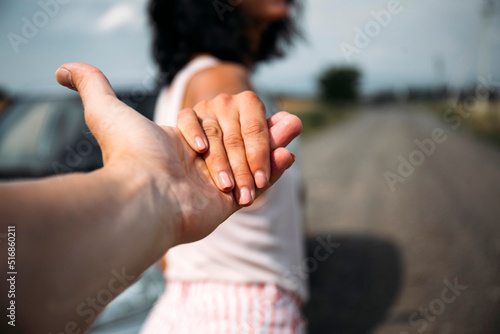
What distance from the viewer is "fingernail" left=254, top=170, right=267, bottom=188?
3.38ft

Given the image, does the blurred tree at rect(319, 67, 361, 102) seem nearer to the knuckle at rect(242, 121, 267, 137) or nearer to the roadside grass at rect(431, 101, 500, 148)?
the roadside grass at rect(431, 101, 500, 148)

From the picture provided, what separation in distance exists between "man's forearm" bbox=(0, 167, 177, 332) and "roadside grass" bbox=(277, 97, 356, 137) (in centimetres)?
533

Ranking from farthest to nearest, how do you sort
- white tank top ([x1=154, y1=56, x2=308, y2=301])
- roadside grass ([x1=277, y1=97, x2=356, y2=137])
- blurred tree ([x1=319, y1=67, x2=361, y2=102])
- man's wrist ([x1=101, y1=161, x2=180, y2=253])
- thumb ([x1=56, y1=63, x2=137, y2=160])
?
1. blurred tree ([x1=319, y1=67, x2=361, y2=102])
2. roadside grass ([x1=277, y1=97, x2=356, y2=137])
3. white tank top ([x1=154, y1=56, x2=308, y2=301])
4. thumb ([x1=56, y1=63, x2=137, y2=160])
5. man's wrist ([x1=101, y1=161, x2=180, y2=253])

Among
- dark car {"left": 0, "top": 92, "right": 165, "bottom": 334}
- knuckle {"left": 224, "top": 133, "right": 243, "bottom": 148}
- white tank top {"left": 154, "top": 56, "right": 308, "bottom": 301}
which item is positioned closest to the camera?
knuckle {"left": 224, "top": 133, "right": 243, "bottom": 148}

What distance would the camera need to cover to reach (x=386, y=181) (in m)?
7.88

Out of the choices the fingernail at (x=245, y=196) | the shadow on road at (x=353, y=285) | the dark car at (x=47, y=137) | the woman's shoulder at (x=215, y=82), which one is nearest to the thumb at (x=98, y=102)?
the fingernail at (x=245, y=196)

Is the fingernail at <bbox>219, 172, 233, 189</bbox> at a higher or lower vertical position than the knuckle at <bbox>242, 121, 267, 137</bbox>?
lower

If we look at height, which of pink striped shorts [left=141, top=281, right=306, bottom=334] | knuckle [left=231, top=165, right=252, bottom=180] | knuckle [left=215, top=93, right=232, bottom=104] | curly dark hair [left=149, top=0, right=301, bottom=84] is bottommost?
pink striped shorts [left=141, top=281, right=306, bottom=334]

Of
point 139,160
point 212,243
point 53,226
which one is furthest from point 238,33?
point 53,226

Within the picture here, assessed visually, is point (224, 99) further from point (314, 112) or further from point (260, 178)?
point (314, 112)

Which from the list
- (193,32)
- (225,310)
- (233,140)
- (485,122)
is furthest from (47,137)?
(485,122)

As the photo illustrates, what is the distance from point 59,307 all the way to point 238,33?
163 cm

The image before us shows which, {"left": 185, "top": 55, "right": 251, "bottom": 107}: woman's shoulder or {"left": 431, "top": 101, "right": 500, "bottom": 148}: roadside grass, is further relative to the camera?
{"left": 431, "top": 101, "right": 500, "bottom": 148}: roadside grass

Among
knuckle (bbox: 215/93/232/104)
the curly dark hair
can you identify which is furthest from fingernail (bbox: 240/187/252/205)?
the curly dark hair
